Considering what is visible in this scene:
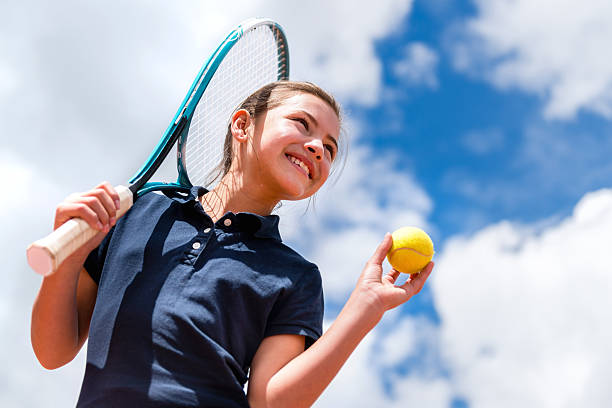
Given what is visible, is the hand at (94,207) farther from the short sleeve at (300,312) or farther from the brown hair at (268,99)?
the brown hair at (268,99)

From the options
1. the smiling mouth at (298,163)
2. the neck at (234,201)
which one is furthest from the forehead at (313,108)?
the neck at (234,201)

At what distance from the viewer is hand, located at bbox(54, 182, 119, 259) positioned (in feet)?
9.43

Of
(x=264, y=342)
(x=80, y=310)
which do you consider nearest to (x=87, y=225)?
(x=80, y=310)

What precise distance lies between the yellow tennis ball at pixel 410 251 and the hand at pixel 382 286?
97 millimetres

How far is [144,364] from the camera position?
2.92 meters

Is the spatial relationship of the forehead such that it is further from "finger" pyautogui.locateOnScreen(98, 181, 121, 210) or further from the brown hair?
"finger" pyautogui.locateOnScreen(98, 181, 121, 210)

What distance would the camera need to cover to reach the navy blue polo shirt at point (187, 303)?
115 inches

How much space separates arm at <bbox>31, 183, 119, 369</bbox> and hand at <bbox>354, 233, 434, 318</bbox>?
1222 mm

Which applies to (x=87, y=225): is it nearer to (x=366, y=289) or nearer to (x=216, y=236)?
(x=216, y=236)

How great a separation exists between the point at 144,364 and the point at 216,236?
747 millimetres

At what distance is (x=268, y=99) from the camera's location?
4.15 meters

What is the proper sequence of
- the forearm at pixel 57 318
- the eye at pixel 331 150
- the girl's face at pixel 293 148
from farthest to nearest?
the eye at pixel 331 150 < the girl's face at pixel 293 148 < the forearm at pixel 57 318

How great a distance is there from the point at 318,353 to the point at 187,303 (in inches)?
25.4

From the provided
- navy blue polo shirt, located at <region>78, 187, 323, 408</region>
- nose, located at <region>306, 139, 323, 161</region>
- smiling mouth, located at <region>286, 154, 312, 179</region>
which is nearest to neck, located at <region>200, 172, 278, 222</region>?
navy blue polo shirt, located at <region>78, 187, 323, 408</region>
